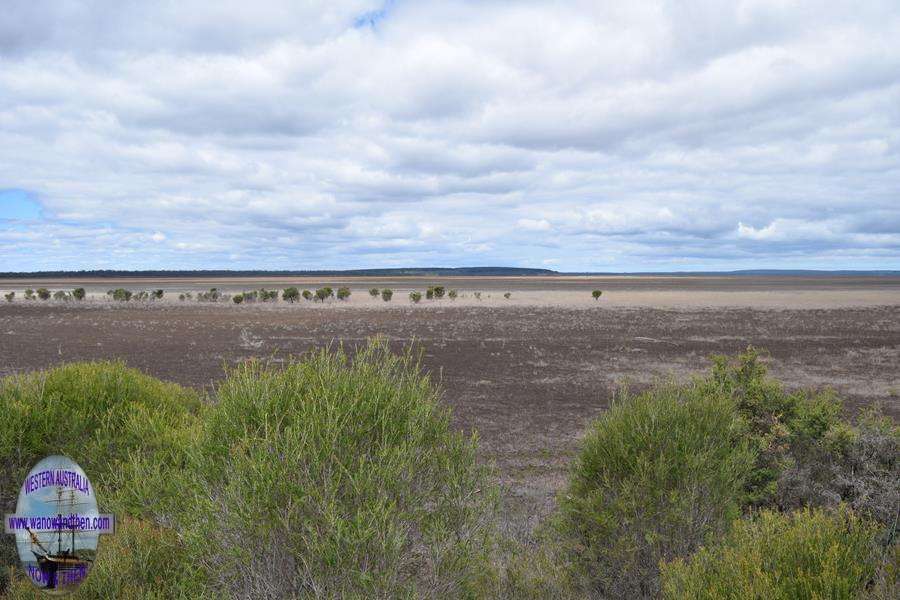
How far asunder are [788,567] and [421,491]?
3701 millimetres

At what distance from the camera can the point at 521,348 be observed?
3716cm

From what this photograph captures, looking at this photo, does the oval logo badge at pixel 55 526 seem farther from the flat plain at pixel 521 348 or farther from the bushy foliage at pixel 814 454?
the bushy foliage at pixel 814 454

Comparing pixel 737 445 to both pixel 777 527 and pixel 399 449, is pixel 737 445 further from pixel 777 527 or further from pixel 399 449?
pixel 399 449

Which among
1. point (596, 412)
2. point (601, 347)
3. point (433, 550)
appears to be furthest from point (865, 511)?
point (601, 347)

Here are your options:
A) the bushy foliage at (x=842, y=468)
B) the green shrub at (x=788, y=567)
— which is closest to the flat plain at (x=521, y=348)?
the bushy foliage at (x=842, y=468)

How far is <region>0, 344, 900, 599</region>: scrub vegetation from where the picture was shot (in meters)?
5.53

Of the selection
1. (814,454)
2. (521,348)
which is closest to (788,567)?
(814,454)

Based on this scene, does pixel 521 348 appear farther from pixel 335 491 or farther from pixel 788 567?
pixel 335 491

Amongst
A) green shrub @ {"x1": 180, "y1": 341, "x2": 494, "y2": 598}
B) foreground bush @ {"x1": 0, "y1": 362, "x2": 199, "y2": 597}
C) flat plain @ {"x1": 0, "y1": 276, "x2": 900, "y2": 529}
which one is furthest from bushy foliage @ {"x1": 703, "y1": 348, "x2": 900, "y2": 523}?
foreground bush @ {"x1": 0, "y1": 362, "x2": 199, "y2": 597}

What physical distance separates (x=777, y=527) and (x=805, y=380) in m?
24.1

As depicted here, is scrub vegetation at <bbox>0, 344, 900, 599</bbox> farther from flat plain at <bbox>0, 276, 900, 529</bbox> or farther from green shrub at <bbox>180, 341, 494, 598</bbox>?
flat plain at <bbox>0, 276, 900, 529</bbox>

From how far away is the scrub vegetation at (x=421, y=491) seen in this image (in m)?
5.53

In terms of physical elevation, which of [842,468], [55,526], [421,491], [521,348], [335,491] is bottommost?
[521,348]

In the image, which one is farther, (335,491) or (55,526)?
(55,526)
